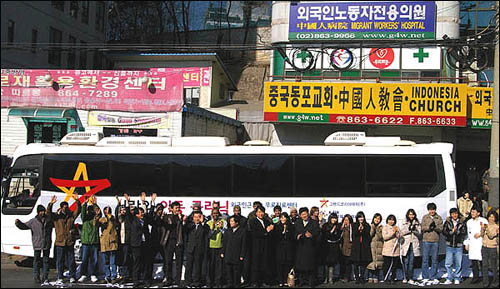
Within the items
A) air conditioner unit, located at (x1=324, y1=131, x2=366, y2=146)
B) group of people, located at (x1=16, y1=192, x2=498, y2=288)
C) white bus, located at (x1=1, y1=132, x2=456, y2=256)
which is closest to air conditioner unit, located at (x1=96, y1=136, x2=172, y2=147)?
white bus, located at (x1=1, y1=132, x2=456, y2=256)

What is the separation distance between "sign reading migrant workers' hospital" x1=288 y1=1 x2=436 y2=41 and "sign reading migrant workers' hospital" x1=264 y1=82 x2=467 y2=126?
510 centimetres

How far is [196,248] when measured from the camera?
11.7 meters

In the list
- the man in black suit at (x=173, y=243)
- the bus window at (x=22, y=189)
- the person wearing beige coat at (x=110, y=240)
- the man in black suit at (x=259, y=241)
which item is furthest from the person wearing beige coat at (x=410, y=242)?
the bus window at (x=22, y=189)

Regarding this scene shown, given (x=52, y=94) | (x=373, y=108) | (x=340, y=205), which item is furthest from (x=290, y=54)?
(x=340, y=205)

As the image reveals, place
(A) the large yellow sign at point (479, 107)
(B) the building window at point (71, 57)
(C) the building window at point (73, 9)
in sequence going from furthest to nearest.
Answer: (C) the building window at point (73, 9), (B) the building window at point (71, 57), (A) the large yellow sign at point (479, 107)

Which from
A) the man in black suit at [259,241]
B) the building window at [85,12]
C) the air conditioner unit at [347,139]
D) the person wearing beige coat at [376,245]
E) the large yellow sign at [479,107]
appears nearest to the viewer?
the man in black suit at [259,241]

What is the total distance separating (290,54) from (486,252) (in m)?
18.2

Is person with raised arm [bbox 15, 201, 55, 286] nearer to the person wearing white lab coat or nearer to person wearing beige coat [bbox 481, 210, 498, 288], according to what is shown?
the person wearing white lab coat

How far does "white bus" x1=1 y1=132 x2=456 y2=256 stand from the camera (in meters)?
13.4

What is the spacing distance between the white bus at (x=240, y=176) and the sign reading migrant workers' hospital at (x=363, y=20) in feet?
48.7

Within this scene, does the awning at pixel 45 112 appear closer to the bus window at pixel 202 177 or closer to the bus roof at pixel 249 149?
the bus roof at pixel 249 149

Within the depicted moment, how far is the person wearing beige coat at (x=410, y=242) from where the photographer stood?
12.2 m

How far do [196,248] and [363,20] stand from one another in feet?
63.7

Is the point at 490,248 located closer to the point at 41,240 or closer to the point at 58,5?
the point at 41,240
